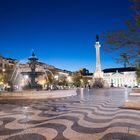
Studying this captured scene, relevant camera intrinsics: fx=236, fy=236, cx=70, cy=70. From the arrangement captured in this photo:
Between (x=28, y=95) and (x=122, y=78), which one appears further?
(x=122, y=78)

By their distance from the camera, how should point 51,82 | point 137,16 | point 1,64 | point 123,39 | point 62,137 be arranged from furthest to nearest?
point 1,64, point 51,82, point 123,39, point 137,16, point 62,137

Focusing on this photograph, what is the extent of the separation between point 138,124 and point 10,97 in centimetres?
1772

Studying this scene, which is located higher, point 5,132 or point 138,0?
point 138,0

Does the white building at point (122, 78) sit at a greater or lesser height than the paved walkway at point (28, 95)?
greater

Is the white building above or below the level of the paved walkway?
above

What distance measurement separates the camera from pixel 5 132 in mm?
7438

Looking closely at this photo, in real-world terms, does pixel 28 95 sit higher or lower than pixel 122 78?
lower

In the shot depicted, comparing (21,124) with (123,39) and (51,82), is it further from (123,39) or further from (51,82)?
(51,82)

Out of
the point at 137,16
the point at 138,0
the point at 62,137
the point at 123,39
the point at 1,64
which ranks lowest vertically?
the point at 62,137

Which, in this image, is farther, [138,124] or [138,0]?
[138,0]

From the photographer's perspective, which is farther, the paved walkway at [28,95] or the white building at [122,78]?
the white building at [122,78]

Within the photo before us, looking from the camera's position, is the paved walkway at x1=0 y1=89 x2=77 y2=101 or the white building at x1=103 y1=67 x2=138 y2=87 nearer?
the paved walkway at x1=0 y1=89 x2=77 y2=101

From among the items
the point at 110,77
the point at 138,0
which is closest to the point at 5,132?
the point at 138,0

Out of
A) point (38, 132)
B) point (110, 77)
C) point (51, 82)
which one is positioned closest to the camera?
point (38, 132)
